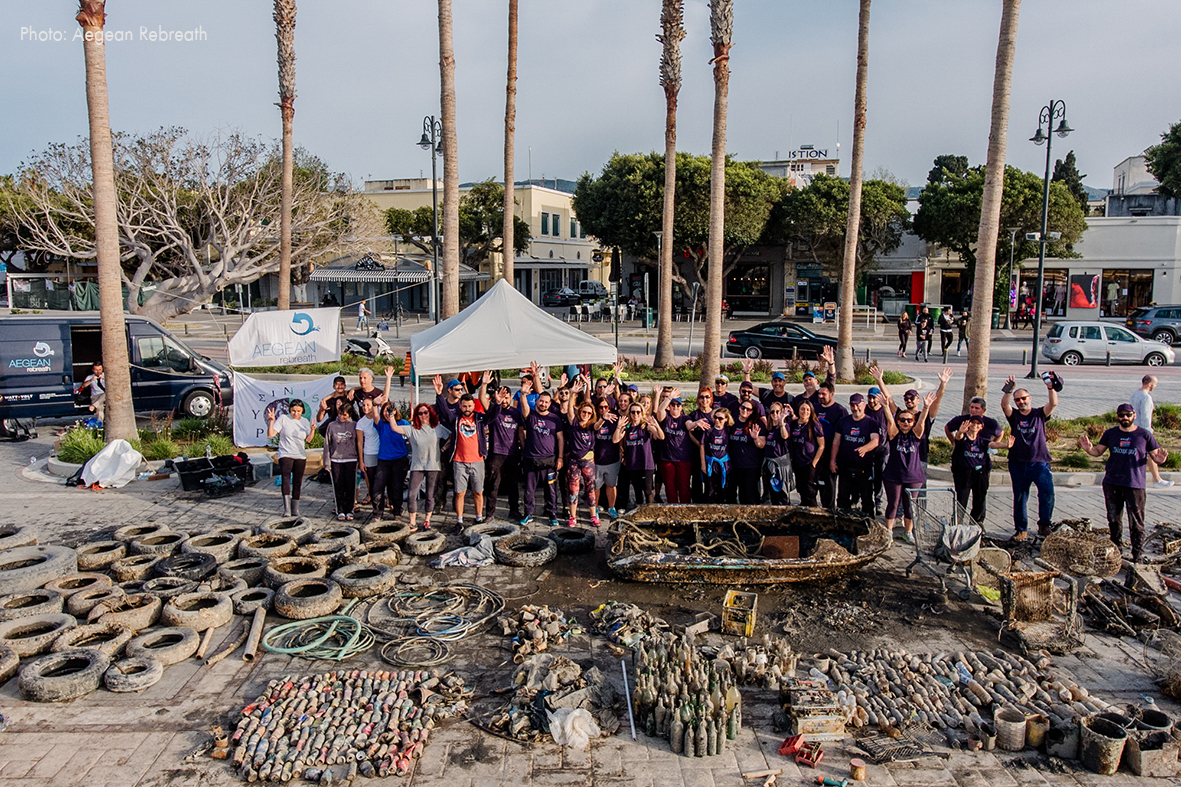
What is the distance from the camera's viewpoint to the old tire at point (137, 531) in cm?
950

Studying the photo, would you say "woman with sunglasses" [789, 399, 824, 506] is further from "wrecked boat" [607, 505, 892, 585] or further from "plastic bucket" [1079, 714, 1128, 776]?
"plastic bucket" [1079, 714, 1128, 776]

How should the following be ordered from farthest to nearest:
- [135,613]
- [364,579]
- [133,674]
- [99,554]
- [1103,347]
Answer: [1103,347] < [99,554] < [364,579] < [135,613] < [133,674]

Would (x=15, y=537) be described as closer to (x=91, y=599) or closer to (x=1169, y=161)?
(x=91, y=599)

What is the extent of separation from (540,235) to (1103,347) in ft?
134

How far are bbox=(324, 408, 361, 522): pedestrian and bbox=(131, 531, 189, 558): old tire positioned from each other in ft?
6.15

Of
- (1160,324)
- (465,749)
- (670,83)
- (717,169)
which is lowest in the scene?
(465,749)

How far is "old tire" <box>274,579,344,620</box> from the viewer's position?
307 inches

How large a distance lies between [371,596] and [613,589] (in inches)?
101

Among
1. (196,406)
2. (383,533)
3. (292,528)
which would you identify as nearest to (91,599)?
(292,528)

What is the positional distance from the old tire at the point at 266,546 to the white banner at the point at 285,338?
4.68 metres

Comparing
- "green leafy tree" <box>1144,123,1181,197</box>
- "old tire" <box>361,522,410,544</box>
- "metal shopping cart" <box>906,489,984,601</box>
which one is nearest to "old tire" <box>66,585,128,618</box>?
"old tire" <box>361,522,410,544</box>

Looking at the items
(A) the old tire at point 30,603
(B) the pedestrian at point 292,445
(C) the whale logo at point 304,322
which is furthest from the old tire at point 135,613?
(C) the whale logo at point 304,322

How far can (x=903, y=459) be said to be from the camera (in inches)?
380

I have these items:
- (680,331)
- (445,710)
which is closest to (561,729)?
(445,710)
